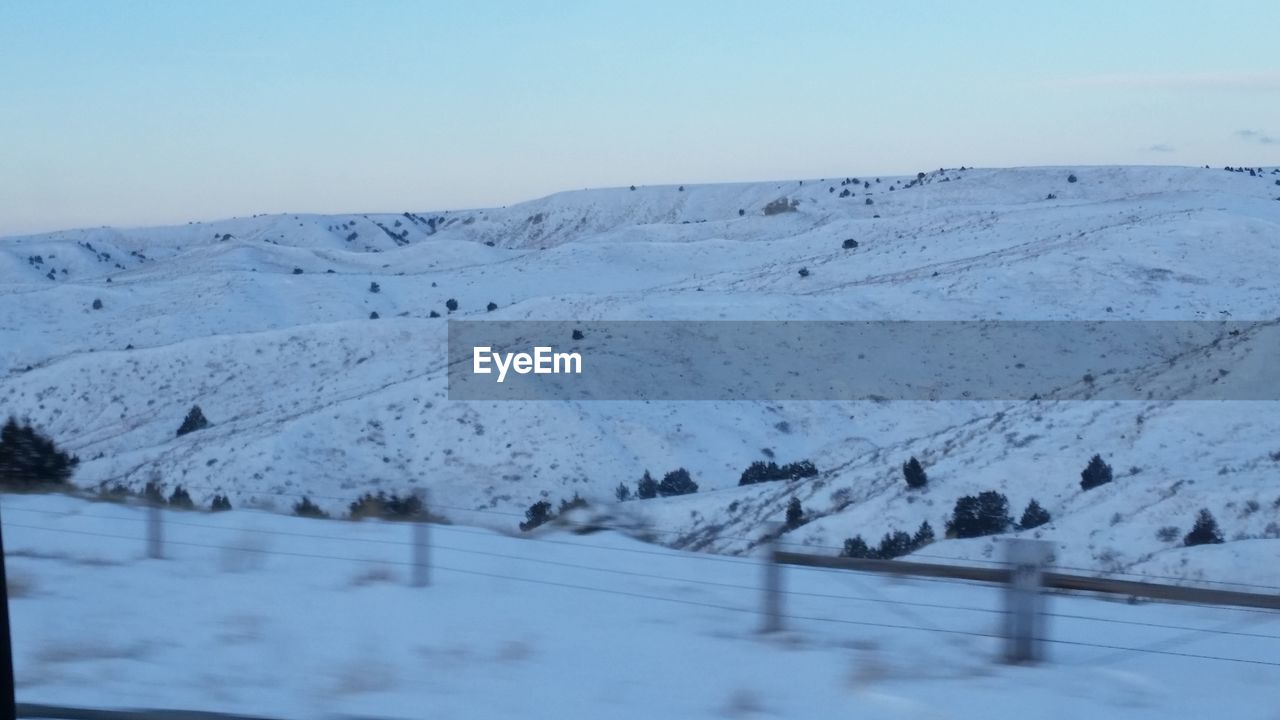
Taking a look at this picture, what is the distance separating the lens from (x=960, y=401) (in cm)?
3362

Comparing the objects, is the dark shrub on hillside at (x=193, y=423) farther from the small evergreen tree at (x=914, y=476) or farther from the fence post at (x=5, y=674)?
the fence post at (x=5, y=674)

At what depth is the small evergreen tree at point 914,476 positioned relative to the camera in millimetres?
21875

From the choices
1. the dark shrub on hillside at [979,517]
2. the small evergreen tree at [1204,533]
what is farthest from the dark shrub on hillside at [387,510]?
the dark shrub on hillside at [979,517]

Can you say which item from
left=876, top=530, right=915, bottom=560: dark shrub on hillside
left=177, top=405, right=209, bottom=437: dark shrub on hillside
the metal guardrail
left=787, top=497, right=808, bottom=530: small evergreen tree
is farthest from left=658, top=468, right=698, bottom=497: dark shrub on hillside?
the metal guardrail

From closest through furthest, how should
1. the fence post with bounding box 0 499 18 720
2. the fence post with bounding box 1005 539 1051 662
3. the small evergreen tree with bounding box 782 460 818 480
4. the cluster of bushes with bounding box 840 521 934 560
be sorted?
the fence post with bounding box 0 499 18 720 → the fence post with bounding box 1005 539 1051 662 → the cluster of bushes with bounding box 840 521 934 560 → the small evergreen tree with bounding box 782 460 818 480

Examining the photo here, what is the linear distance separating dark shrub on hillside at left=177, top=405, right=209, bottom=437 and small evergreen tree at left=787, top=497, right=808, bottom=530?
1861cm

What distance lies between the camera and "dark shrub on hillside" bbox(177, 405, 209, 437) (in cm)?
3406

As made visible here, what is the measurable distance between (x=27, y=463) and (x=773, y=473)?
16511 millimetres

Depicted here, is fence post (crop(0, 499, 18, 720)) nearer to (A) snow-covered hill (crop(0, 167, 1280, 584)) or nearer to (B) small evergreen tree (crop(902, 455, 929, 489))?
(A) snow-covered hill (crop(0, 167, 1280, 584))

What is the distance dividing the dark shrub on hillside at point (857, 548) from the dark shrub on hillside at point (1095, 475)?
418 cm

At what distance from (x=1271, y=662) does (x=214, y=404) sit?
→ 35207 mm

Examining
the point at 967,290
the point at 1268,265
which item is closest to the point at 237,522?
the point at 967,290

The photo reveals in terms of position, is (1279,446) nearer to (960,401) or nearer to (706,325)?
(960,401)

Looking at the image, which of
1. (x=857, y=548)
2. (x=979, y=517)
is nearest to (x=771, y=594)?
(x=857, y=548)
